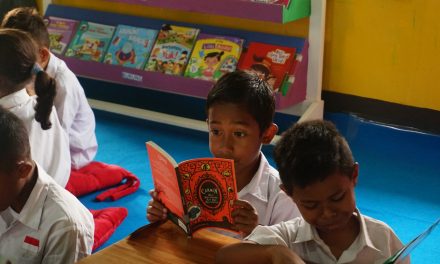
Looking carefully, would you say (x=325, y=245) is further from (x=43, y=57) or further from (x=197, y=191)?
(x=43, y=57)

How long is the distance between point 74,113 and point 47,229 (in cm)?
185

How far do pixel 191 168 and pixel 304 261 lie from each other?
1.12ft

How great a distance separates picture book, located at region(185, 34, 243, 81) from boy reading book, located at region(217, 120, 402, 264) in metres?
2.94

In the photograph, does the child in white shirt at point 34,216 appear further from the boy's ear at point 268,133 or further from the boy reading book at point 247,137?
the boy's ear at point 268,133

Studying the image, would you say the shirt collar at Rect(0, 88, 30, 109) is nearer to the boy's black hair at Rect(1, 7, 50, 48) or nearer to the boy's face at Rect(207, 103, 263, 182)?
the boy's black hair at Rect(1, 7, 50, 48)

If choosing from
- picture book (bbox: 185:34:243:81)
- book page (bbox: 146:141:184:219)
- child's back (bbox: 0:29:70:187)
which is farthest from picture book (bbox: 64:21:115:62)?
book page (bbox: 146:141:184:219)

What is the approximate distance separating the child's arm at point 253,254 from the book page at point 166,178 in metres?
0.20

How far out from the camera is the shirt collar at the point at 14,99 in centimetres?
274

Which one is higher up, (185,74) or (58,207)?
(58,207)

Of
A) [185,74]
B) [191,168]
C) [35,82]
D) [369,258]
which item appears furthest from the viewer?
[185,74]

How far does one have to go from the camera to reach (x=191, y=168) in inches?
65.1

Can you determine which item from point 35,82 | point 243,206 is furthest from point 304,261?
point 35,82

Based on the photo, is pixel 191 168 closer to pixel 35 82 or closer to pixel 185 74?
pixel 35 82

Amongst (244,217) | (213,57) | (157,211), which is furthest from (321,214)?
(213,57)
